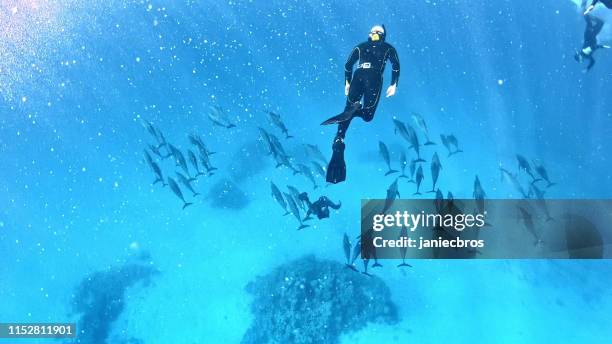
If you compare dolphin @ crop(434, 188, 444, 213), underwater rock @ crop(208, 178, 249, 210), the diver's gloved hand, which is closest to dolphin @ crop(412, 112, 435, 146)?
the diver's gloved hand

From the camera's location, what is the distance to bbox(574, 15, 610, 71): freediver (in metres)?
3.71

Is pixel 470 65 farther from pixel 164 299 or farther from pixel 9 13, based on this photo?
pixel 9 13

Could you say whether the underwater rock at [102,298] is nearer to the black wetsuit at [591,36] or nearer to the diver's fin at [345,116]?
the diver's fin at [345,116]

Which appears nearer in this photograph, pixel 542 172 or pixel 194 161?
pixel 542 172

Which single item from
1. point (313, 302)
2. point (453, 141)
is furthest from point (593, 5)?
point (313, 302)

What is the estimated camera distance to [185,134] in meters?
3.78

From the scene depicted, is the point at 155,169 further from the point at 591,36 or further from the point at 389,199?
the point at 591,36

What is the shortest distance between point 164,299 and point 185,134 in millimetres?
1159

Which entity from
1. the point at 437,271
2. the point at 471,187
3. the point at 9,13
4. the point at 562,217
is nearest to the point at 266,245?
the point at 437,271

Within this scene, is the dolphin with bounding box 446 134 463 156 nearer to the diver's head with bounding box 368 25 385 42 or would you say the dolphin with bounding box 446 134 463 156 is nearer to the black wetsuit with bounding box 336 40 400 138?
the black wetsuit with bounding box 336 40 400 138

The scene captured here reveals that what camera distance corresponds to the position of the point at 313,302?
12.3 feet

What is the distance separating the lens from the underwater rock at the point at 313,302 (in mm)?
3725

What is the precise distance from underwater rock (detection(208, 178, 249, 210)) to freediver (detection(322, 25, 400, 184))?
0.63m

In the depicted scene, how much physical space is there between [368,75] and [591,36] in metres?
1.57
